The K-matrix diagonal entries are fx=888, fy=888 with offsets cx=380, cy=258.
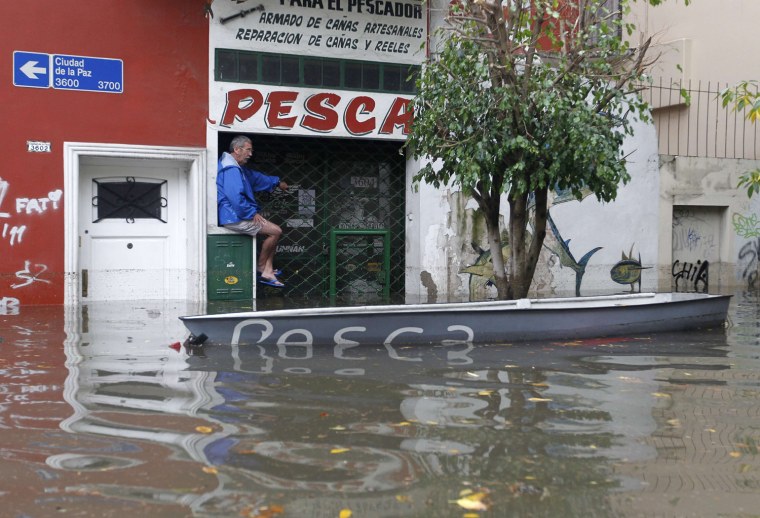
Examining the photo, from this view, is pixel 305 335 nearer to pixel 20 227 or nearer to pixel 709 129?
pixel 20 227

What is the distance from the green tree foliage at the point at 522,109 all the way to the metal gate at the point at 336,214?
382 centimetres

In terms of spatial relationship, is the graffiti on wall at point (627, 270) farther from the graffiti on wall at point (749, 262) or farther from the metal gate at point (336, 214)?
the metal gate at point (336, 214)

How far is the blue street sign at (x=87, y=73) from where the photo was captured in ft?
40.7

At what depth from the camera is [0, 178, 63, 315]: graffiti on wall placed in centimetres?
1221

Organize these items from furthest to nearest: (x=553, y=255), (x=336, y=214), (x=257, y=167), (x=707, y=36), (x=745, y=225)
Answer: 1. (x=707, y=36)
2. (x=745, y=225)
3. (x=553, y=255)
4. (x=336, y=214)
5. (x=257, y=167)

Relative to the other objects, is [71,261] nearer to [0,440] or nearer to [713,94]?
[0,440]

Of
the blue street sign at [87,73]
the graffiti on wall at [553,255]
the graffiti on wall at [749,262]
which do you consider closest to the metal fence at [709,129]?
the graffiti on wall at [749,262]

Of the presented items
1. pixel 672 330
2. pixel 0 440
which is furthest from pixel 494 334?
pixel 0 440

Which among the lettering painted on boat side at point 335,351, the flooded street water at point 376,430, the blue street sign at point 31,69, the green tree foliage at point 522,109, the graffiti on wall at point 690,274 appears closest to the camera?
the flooded street water at point 376,430

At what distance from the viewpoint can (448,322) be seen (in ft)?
29.9

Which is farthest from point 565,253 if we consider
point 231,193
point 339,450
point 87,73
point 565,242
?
point 339,450

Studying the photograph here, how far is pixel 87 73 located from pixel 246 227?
314 centimetres

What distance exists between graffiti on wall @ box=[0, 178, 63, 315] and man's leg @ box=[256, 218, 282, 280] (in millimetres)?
3027

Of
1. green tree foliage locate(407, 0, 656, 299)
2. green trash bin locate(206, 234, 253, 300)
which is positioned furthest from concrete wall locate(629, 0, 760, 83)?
green trash bin locate(206, 234, 253, 300)
